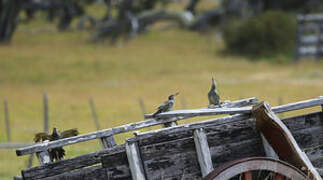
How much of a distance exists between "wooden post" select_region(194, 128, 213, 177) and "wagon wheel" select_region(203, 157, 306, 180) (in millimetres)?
193

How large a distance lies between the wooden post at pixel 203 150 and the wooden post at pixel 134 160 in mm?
431

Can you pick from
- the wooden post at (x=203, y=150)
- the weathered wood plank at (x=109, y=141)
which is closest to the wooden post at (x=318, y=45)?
the weathered wood plank at (x=109, y=141)

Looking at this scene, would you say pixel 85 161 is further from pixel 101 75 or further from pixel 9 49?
pixel 9 49

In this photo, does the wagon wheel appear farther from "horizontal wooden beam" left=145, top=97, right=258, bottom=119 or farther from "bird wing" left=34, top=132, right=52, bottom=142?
"bird wing" left=34, top=132, right=52, bottom=142

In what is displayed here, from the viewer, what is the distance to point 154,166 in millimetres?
5520

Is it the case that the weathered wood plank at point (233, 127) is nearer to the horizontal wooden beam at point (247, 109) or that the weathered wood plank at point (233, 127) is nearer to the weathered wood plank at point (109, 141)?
the horizontal wooden beam at point (247, 109)

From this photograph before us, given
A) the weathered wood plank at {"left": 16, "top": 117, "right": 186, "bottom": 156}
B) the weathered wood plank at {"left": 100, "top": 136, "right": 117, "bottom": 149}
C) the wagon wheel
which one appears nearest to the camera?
the wagon wheel

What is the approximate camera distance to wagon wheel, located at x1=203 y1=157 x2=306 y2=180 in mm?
5324

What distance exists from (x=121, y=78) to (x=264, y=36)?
32.1 ft

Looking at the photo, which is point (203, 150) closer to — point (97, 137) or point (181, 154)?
point (181, 154)

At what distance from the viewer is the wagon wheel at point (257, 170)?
17.5ft

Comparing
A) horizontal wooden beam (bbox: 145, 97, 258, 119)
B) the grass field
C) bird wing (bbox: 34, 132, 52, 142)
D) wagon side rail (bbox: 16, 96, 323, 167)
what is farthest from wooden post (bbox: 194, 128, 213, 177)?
the grass field

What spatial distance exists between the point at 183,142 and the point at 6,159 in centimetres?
891

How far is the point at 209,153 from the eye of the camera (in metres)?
5.58
